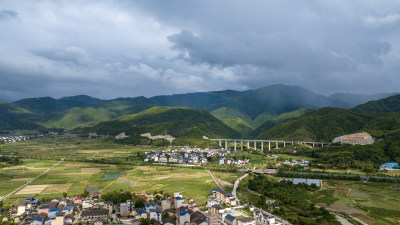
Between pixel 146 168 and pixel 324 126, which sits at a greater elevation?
pixel 324 126

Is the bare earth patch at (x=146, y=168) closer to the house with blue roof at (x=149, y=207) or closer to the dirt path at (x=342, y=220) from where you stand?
the house with blue roof at (x=149, y=207)

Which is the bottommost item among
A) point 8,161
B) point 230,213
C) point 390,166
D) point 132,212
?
point 230,213

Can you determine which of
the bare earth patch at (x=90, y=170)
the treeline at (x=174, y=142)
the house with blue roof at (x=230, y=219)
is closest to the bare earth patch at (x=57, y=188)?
the bare earth patch at (x=90, y=170)

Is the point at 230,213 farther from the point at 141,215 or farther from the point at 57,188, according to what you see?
the point at 57,188

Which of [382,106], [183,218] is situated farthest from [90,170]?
[382,106]

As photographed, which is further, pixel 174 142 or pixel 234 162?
pixel 174 142

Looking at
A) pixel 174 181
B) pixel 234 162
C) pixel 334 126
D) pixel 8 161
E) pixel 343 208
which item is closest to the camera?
pixel 343 208

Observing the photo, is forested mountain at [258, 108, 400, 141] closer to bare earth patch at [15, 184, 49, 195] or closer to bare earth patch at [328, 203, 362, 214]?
bare earth patch at [328, 203, 362, 214]
